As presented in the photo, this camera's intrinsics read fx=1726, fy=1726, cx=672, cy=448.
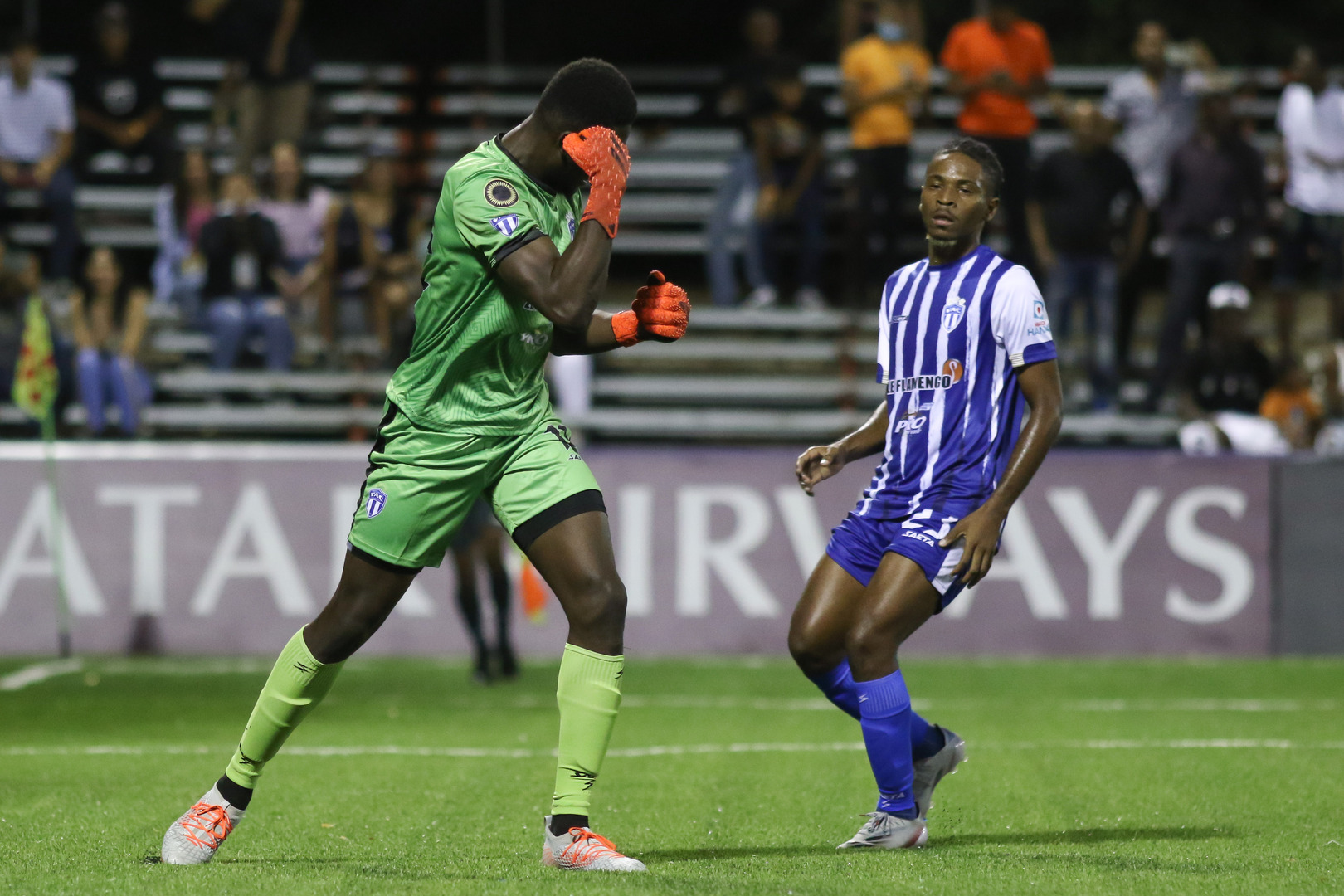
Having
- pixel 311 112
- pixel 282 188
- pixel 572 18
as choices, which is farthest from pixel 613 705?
pixel 572 18

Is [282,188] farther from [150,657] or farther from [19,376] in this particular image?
[150,657]

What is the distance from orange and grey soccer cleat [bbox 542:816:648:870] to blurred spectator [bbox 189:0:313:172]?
1206 cm

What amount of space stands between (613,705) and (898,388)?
150 cm

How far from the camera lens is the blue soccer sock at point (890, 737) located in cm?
551

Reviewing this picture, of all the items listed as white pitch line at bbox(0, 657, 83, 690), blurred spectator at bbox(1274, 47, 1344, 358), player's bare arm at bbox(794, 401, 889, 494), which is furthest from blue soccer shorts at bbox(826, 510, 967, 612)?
blurred spectator at bbox(1274, 47, 1344, 358)

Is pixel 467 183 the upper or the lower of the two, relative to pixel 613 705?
upper

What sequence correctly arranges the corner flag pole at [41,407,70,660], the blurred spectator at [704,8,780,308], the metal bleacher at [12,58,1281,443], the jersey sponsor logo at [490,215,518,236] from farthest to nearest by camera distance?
the blurred spectator at [704,8,780,308] → the metal bleacher at [12,58,1281,443] → the corner flag pole at [41,407,70,660] → the jersey sponsor logo at [490,215,518,236]

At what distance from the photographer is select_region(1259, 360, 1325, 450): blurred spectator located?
43.3 ft

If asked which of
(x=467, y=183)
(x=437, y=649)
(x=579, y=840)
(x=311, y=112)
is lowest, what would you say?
(x=437, y=649)

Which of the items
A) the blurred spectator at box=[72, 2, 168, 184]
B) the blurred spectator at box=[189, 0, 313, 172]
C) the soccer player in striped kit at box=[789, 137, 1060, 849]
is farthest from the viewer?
the blurred spectator at box=[72, 2, 168, 184]

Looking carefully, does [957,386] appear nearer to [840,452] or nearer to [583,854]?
[840,452]

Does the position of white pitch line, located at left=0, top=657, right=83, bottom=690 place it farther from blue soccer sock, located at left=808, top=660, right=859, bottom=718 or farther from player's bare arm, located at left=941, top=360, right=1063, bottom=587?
player's bare arm, located at left=941, top=360, right=1063, bottom=587

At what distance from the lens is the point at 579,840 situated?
4.96 m

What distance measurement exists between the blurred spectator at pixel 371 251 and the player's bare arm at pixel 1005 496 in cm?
966
